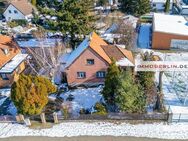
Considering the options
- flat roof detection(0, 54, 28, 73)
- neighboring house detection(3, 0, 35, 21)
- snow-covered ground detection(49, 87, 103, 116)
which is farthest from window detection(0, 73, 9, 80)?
neighboring house detection(3, 0, 35, 21)

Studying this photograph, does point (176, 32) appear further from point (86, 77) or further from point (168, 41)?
point (86, 77)

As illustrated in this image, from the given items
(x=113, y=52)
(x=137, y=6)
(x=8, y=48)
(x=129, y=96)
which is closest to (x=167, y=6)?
(x=137, y=6)

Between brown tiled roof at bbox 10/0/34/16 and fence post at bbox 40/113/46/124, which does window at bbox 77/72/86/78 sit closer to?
fence post at bbox 40/113/46/124

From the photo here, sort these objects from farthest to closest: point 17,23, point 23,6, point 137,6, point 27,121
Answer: point 23,6, point 17,23, point 137,6, point 27,121

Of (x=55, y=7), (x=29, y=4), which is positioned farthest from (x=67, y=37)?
(x=29, y=4)

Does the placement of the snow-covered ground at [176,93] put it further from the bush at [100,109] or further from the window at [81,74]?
the window at [81,74]

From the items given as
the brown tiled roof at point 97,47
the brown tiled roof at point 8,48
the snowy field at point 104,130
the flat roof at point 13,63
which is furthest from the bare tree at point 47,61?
the snowy field at point 104,130

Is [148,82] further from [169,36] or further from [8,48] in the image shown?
[8,48]
